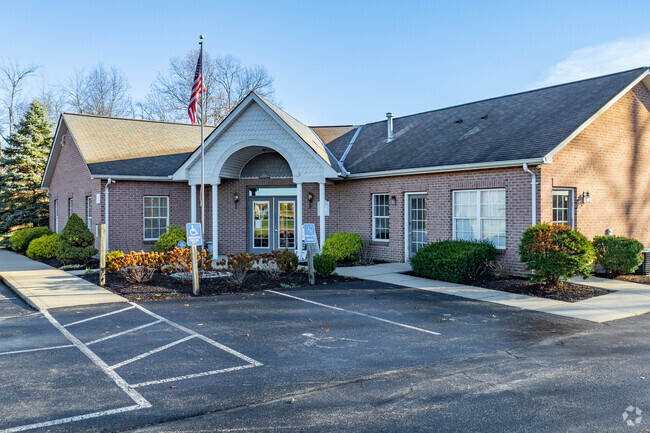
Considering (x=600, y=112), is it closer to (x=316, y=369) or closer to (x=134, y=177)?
(x=316, y=369)

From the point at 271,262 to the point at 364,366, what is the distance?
25.1ft

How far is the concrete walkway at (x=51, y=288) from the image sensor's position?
10698mm

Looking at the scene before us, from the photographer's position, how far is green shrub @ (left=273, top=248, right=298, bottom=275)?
13.4m

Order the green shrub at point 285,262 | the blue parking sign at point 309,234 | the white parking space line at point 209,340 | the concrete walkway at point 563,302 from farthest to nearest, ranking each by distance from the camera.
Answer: the green shrub at point 285,262 < the blue parking sign at point 309,234 < the concrete walkway at point 563,302 < the white parking space line at point 209,340

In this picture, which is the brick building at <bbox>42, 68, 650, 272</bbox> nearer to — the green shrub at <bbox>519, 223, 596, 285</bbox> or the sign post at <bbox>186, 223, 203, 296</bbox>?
the green shrub at <bbox>519, 223, 596, 285</bbox>

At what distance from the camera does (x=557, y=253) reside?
11.2 metres

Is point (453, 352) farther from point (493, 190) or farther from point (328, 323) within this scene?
point (493, 190)

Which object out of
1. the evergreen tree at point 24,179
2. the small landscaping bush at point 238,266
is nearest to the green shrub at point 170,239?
the small landscaping bush at point 238,266

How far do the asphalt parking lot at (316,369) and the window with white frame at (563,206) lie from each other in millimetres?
5021

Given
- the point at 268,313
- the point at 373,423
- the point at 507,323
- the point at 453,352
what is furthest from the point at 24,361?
the point at 507,323

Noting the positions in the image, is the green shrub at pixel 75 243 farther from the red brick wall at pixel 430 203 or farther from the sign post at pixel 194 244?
the red brick wall at pixel 430 203

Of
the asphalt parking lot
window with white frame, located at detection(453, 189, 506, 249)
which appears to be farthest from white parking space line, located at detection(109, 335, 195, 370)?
window with white frame, located at detection(453, 189, 506, 249)

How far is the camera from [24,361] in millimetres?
6520

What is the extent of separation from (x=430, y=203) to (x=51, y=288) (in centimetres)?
1088
